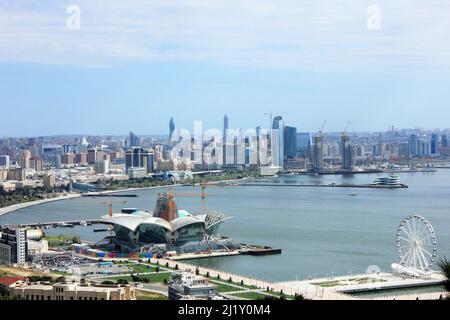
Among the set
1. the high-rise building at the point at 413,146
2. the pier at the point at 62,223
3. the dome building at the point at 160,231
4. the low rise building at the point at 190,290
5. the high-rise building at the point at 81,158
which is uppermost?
the high-rise building at the point at 413,146

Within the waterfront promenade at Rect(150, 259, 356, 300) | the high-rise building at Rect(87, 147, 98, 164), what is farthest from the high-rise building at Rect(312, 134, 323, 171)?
the waterfront promenade at Rect(150, 259, 356, 300)

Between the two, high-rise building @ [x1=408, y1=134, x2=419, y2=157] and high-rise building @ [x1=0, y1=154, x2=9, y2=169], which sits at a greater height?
high-rise building @ [x1=408, y1=134, x2=419, y2=157]

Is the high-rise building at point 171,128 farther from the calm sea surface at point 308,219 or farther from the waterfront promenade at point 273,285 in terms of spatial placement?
the waterfront promenade at point 273,285

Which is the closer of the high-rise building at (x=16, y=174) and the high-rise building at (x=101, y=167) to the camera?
the high-rise building at (x=16, y=174)

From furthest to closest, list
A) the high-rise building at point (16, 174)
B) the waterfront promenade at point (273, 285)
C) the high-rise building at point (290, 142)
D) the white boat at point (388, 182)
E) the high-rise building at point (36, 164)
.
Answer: the high-rise building at point (290, 142) < the high-rise building at point (36, 164) < the high-rise building at point (16, 174) < the white boat at point (388, 182) < the waterfront promenade at point (273, 285)

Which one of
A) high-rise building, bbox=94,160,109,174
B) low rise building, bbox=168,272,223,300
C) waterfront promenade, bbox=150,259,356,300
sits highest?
high-rise building, bbox=94,160,109,174

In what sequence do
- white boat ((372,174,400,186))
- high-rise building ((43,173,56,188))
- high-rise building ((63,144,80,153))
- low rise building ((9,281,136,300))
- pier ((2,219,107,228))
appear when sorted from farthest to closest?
high-rise building ((63,144,80,153))
high-rise building ((43,173,56,188))
white boat ((372,174,400,186))
pier ((2,219,107,228))
low rise building ((9,281,136,300))

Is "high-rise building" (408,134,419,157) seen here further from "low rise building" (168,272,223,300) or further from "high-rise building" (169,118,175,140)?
"low rise building" (168,272,223,300)

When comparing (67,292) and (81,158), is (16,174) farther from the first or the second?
(67,292)

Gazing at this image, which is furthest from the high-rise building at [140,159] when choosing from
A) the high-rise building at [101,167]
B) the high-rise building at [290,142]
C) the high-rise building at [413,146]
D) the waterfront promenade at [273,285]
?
the waterfront promenade at [273,285]
